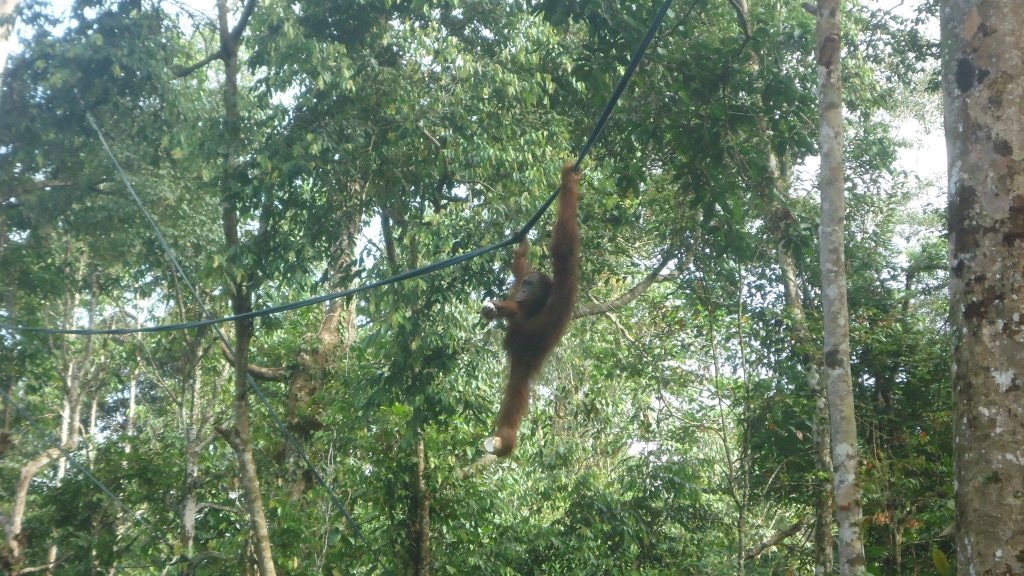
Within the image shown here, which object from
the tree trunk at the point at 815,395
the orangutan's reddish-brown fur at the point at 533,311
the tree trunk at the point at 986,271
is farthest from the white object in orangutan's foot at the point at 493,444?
the tree trunk at the point at 986,271

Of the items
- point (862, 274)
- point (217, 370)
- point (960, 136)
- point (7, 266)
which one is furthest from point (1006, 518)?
point (217, 370)

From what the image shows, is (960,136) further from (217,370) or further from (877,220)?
(217,370)

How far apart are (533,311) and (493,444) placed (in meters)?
0.95

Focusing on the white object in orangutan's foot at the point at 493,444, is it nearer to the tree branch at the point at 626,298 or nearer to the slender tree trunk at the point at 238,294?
the slender tree trunk at the point at 238,294

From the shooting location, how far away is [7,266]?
834cm

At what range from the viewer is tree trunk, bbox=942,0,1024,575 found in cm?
215

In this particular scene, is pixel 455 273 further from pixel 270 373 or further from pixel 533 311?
pixel 270 373

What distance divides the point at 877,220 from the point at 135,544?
8252 millimetres

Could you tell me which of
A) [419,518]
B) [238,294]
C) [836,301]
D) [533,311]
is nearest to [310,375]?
[419,518]

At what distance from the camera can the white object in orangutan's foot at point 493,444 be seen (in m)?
4.90

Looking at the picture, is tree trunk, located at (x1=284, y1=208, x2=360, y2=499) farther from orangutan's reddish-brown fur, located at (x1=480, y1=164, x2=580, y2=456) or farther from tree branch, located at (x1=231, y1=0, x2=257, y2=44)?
orangutan's reddish-brown fur, located at (x1=480, y1=164, x2=580, y2=456)

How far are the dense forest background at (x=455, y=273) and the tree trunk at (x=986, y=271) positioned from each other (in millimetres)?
2827

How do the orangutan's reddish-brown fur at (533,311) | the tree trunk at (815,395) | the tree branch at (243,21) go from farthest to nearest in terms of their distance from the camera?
the tree branch at (243,21), the tree trunk at (815,395), the orangutan's reddish-brown fur at (533,311)

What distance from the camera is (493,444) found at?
4930 millimetres
